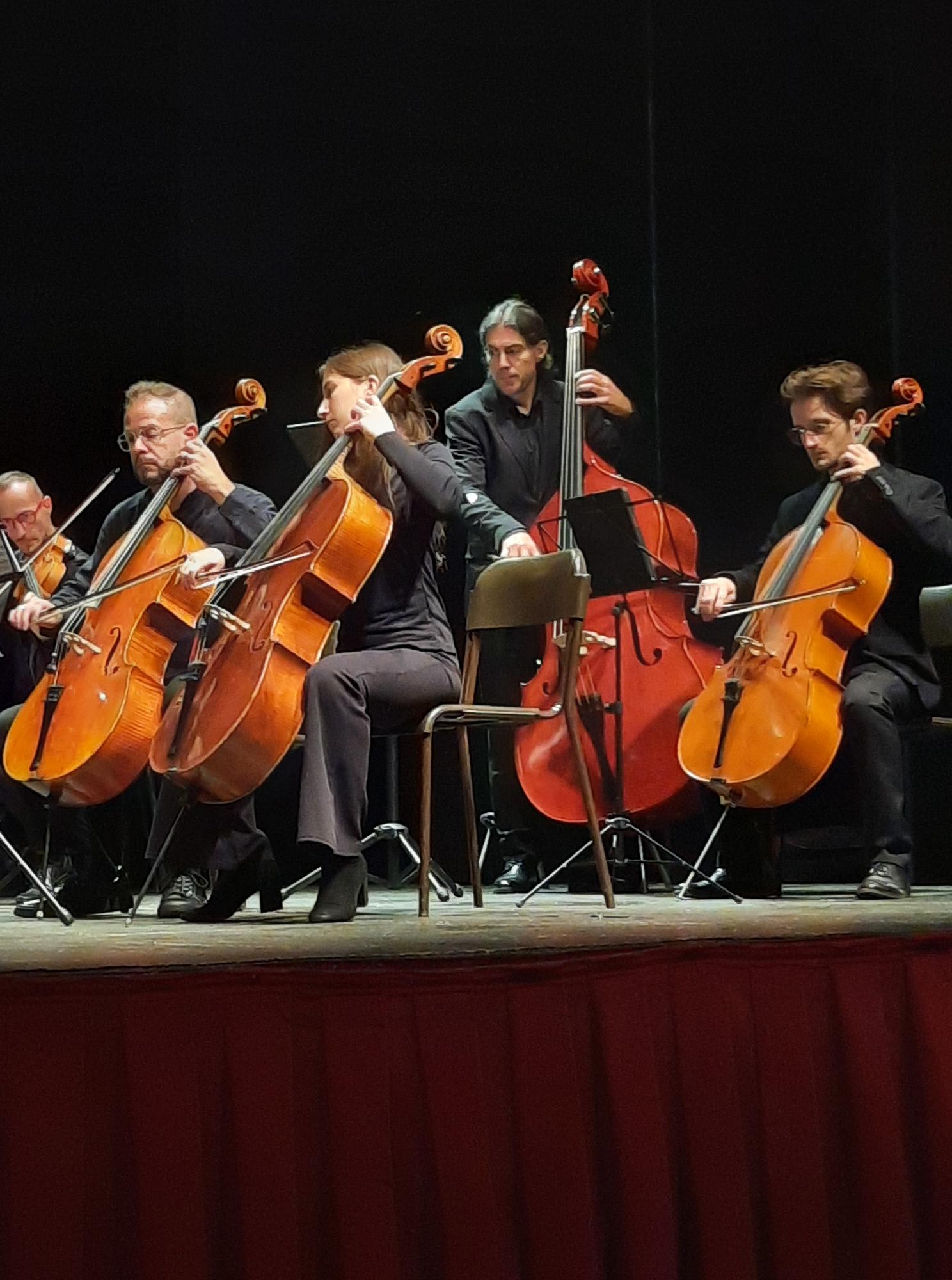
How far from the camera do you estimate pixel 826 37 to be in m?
4.01

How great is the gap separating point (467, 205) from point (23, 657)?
1789 mm

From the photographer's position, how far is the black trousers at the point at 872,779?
127 inches

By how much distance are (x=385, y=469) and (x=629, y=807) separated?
1.03 m

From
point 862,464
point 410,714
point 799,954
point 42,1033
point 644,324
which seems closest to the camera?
point 42,1033

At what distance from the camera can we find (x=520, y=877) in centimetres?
393

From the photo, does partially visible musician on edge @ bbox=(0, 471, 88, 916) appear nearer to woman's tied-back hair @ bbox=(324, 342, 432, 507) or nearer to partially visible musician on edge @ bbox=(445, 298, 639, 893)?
partially visible musician on edge @ bbox=(445, 298, 639, 893)

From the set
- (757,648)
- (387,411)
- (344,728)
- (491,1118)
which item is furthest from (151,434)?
(491,1118)

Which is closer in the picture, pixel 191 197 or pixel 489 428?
pixel 489 428

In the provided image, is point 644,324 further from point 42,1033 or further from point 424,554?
point 42,1033

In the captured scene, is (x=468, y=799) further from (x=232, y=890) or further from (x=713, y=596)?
(x=713, y=596)

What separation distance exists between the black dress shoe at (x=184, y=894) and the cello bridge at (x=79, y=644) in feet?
1.61

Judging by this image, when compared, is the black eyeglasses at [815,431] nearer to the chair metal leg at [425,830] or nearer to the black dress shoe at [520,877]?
the chair metal leg at [425,830]

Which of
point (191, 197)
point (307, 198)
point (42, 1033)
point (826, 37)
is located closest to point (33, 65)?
point (191, 197)

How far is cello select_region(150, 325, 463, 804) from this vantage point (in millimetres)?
2742
